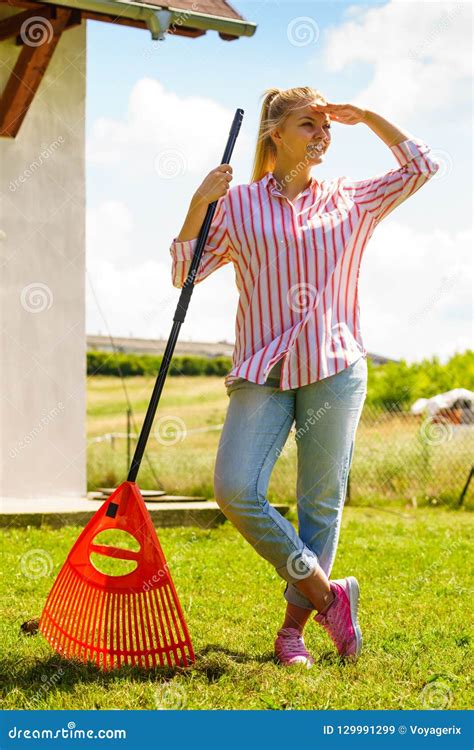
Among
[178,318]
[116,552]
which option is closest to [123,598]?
[116,552]

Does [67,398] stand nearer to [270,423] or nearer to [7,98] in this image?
[7,98]

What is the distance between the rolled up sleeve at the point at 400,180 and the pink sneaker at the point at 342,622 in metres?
1.20

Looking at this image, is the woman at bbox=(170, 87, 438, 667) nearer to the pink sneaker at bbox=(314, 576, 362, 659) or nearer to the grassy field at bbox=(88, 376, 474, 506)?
the pink sneaker at bbox=(314, 576, 362, 659)

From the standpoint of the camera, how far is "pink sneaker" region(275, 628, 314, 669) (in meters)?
3.24

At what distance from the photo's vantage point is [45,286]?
6.94 m

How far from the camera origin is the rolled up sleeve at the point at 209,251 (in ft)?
10.8

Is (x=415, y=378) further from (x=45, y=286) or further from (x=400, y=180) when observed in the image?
(x=400, y=180)

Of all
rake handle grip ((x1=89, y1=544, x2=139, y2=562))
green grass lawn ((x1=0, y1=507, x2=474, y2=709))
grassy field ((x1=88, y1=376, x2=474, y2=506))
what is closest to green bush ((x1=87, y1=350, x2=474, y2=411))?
grassy field ((x1=88, y1=376, x2=474, y2=506))

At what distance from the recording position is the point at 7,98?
6625 millimetres

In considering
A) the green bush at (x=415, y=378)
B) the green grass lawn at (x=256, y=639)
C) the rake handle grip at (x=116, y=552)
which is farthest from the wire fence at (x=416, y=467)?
the rake handle grip at (x=116, y=552)

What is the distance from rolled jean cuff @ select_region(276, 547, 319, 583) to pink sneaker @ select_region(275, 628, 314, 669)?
0.20m

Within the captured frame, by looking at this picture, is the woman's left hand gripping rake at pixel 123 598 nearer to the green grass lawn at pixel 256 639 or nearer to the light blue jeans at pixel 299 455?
the green grass lawn at pixel 256 639

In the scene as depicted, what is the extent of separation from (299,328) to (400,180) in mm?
577

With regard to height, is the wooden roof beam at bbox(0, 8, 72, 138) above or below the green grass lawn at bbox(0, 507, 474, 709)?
above
